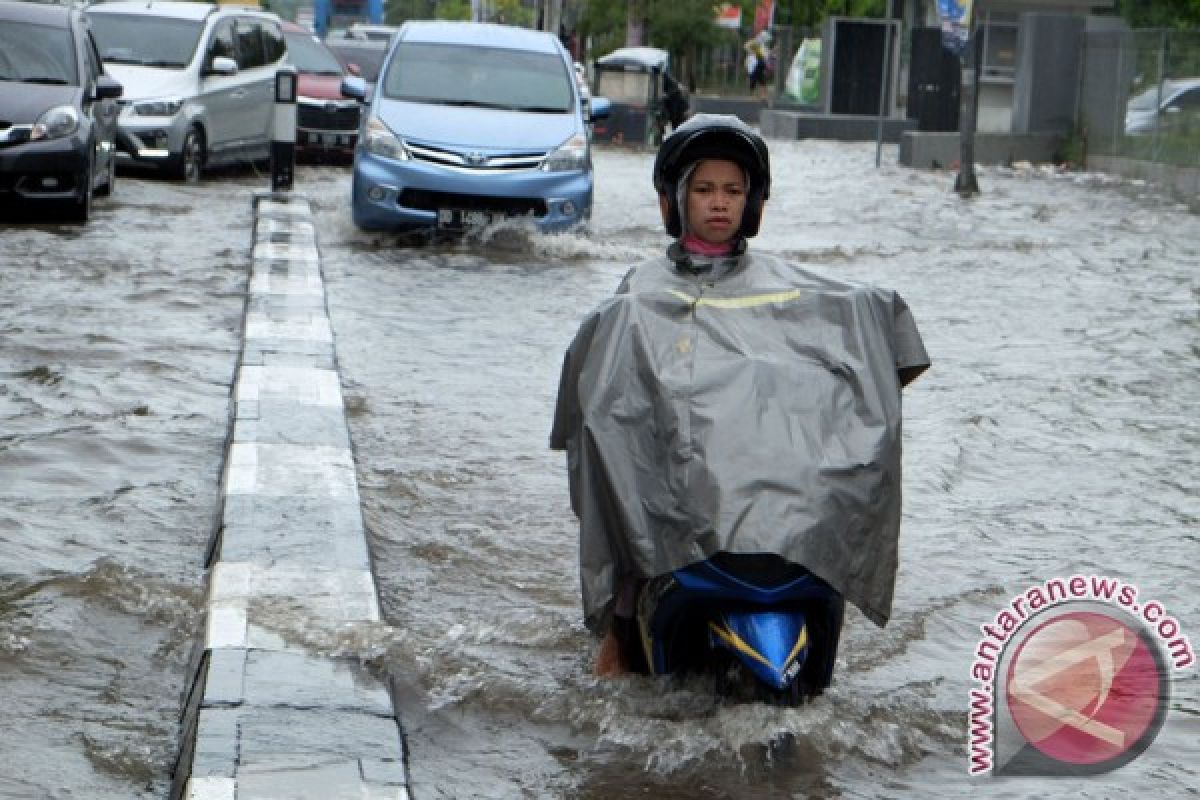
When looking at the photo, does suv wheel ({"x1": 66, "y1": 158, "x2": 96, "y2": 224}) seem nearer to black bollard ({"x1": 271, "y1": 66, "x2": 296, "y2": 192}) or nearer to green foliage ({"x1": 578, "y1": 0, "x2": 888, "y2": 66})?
black bollard ({"x1": 271, "y1": 66, "x2": 296, "y2": 192})

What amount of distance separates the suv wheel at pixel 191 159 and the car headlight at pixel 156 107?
1.05ft

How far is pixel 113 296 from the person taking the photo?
40.5ft

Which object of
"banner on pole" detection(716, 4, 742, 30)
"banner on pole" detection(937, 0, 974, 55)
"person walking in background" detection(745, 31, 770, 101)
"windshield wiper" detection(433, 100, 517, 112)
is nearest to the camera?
"windshield wiper" detection(433, 100, 517, 112)

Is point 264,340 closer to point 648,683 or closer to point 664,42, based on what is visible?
point 648,683

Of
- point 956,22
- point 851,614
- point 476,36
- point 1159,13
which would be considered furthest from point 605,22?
point 851,614

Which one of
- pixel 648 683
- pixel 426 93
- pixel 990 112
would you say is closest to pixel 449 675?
pixel 648 683

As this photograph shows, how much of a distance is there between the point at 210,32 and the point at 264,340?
467 inches

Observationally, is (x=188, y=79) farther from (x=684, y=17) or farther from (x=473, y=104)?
(x=684, y=17)

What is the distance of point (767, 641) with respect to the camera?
4.60m

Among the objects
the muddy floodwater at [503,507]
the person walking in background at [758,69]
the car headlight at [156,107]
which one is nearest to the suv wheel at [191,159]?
the car headlight at [156,107]

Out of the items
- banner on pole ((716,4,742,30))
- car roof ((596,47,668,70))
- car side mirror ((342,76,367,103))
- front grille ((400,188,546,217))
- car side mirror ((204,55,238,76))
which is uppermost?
banner on pole ((716,4,742,30))

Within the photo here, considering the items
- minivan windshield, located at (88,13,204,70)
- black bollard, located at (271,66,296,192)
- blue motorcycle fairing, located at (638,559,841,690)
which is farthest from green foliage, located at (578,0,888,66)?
blue motorcycle fairing, located at (638,559,841,690)

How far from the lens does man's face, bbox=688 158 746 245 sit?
5.09m

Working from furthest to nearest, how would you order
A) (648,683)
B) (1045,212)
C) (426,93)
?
(1045,212)
(426,93)
(648,683)
